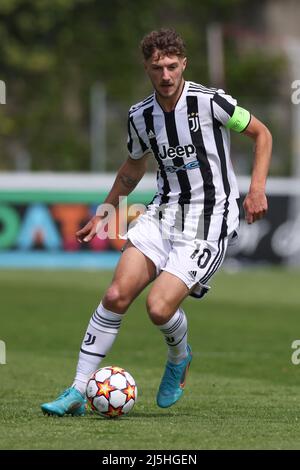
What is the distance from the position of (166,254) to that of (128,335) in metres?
6.59

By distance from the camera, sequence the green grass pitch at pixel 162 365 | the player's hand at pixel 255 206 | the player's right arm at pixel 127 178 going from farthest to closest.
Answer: the player's right arm at pixel 127 178 → the player's hand at pixel 255 206 → the green grass pitch at pixel 162 365

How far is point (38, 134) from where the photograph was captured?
26562mm

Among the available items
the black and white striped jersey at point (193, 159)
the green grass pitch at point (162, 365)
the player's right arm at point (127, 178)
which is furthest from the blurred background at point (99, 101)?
the black and white striped jersey at point (193, 159)

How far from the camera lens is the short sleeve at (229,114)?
25.5 ft

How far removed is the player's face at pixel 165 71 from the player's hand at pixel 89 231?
1013mm

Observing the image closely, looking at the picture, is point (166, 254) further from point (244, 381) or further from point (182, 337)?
point (244, 381)

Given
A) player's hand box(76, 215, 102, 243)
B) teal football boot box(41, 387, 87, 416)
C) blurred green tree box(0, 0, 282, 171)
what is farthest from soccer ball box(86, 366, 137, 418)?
blurred green tree box(0, 0, 282, 171)

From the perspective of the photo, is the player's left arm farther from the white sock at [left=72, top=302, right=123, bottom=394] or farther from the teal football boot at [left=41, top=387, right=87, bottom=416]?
the teal football boot at [left=41, top=387, right=87, bottom=416]

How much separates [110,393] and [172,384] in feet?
2.69

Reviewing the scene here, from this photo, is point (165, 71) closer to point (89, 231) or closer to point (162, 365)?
point (89, 231)

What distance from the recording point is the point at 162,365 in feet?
38.6

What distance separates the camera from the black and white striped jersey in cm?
785

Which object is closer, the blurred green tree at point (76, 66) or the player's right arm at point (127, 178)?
the player's right arm at point (127, 178)

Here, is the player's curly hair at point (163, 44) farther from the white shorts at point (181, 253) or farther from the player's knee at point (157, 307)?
the player's knee at point (157, 307)
